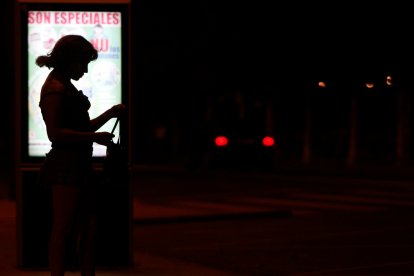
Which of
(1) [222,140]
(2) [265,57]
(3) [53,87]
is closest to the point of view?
(3) [53,87]

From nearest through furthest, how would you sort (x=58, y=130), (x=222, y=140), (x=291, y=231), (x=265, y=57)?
(x=58, y=130), (x=291, y=231), (x=222, y=140), (x=265, y=57)

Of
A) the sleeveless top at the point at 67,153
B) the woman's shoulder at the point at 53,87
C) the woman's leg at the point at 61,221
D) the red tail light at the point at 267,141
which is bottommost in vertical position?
the red tail light at the point at 267,141

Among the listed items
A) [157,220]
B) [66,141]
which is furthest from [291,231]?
[66,141]

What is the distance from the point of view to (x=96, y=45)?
9086 millimetres

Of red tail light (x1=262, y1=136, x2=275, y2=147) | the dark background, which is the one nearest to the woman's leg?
the dark background

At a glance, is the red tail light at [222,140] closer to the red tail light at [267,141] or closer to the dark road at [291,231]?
the red tail light at [267,141]

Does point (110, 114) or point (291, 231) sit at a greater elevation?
point (110, 114)

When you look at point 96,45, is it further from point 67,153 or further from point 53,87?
point 67,153

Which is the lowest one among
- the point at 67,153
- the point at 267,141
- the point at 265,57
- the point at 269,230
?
the point at 269,230

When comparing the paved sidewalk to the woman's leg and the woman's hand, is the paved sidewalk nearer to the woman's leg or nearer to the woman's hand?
the woman's leg

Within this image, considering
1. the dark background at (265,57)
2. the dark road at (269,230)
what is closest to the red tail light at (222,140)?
the dark background at (265,57)

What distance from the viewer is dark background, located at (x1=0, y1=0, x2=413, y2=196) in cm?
3216

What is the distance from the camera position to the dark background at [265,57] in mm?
32156

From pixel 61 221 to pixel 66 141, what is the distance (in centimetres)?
53
